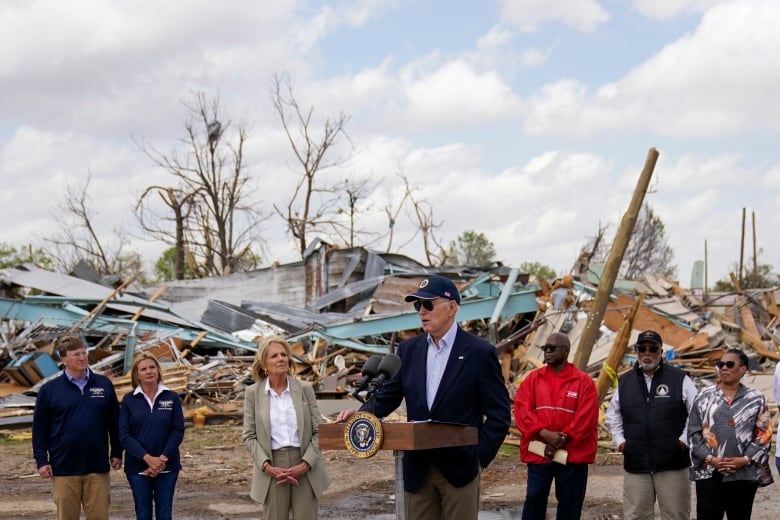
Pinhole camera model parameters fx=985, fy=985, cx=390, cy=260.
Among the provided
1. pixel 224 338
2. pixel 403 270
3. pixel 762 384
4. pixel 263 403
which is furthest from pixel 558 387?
pixel 403 270

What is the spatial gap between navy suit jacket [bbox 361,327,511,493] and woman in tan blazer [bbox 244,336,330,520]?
1423 mm

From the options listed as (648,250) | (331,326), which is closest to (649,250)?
(648,250)

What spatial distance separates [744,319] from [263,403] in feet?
58.2

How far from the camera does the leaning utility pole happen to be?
45.0 ft

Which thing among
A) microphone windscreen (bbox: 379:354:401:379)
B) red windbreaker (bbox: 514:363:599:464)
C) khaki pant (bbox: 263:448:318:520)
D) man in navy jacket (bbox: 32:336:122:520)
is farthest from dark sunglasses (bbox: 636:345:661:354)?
man in navy jacket (bbox: 32:336:122:520)

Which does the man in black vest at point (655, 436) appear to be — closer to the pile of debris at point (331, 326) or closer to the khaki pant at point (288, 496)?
the khaki pant at point (288, 496)

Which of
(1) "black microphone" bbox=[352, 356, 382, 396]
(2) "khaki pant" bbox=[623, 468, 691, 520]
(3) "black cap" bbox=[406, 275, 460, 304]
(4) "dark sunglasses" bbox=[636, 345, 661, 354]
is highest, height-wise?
(3) "black cap" bbox=[406, 275, 460, 304]

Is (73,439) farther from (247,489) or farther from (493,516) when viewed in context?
(247,489)

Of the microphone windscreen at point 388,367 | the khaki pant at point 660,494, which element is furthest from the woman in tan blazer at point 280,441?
the khaki pant at point 660,494

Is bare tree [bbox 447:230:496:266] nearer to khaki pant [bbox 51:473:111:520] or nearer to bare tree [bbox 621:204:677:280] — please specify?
bare tree [bbox 621:204:677:280]

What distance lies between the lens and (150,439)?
750cm

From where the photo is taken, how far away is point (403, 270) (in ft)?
85.8

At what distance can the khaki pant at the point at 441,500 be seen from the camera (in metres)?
5.14

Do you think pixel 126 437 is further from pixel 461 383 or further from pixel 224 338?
pixel 224 338
